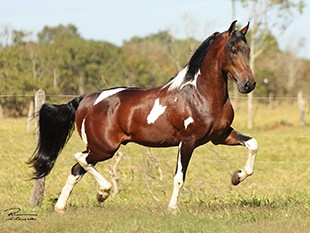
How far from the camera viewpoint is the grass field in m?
5.86

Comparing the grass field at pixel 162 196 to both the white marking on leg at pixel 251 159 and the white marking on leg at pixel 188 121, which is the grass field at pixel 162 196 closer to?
the white marking on leg at pixel 251 159

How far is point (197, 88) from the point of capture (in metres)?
6.90

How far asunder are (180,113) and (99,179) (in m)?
1.30

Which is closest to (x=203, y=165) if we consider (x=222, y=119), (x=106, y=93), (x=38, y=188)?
(x=38, y=188)

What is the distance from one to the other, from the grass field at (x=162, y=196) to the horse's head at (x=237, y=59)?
1336mm

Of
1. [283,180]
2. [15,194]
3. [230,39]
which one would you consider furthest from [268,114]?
[230,39]

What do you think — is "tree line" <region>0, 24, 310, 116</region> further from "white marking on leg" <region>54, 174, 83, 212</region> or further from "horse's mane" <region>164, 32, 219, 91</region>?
"white marking on leg" <region>54, 174, 83, 212</region>

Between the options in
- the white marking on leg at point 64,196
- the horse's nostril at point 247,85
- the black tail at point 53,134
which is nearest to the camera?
the horse's nostril at point 247,85

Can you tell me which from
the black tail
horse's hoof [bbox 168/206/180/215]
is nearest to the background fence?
the black tail

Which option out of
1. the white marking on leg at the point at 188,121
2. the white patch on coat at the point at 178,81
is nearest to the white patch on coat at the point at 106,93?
the white patch on coat at the point at 178,81

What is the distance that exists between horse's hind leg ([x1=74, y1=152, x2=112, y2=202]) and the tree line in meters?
1.81

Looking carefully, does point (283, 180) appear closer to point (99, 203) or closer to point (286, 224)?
point (99, 203)

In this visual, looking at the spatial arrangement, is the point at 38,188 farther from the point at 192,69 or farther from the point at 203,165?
the point at 203,165

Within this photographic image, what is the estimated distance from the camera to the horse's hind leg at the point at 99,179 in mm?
7270
